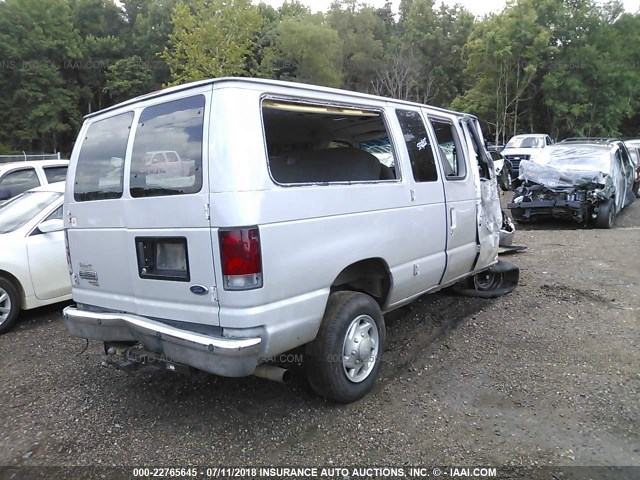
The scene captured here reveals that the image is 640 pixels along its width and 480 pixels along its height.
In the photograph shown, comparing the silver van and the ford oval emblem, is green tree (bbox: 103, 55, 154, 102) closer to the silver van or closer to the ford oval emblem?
the silver van

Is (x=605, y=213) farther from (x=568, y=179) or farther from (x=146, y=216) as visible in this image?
(x=146, y=216)

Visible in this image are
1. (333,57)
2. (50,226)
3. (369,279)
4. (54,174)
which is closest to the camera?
(369,279)

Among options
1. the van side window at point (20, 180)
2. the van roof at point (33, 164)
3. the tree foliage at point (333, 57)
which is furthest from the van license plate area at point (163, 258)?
the tree foliage at point (333, 57)

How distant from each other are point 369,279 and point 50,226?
3.88 m

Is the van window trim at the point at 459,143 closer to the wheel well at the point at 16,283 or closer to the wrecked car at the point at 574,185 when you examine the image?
the wheel well at the point at 16,283

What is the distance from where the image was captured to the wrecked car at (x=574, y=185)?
31.6 ft

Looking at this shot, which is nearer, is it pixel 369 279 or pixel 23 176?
pixel 369 279

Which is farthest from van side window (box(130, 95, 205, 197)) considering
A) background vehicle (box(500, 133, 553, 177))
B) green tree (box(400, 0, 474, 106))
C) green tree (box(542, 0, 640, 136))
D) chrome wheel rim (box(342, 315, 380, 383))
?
green tree (box(400, 0, 474, 106))

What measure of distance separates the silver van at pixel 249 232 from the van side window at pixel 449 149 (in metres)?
0.27

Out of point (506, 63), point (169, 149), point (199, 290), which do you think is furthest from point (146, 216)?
point (506, 63)

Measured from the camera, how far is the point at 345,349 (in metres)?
3.31

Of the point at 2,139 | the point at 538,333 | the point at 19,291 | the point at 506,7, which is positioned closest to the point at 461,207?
the point at 538,333

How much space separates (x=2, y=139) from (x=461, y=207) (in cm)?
3612

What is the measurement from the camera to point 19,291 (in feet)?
17.4
